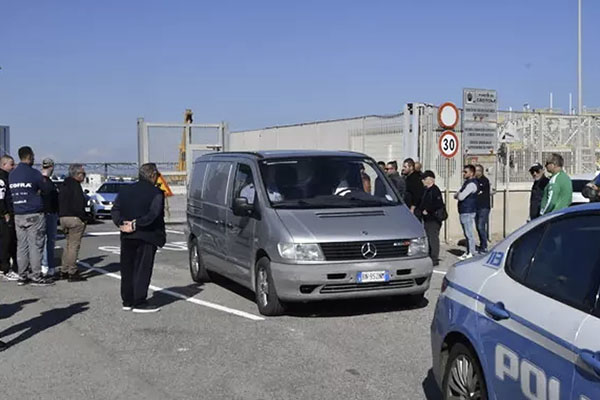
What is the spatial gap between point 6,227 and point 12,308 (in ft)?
8.89

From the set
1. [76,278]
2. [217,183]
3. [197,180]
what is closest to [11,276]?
[76,278]

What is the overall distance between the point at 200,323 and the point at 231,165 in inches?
106

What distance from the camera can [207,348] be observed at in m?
7.38

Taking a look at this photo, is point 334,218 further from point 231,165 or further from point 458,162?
point 458,162

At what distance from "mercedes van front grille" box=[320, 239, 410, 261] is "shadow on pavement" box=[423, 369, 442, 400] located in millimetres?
2251

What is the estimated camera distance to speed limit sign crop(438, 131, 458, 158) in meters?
16.2

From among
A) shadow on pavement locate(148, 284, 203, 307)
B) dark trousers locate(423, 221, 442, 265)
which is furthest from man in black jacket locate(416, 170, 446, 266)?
shadow on pavement locate(148, 284, 203, 307)

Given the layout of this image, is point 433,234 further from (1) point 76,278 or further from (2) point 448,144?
(1) point 76,278

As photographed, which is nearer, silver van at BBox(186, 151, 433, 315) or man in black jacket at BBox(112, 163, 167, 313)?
silver van at BBox(186, 151, 433, 315)

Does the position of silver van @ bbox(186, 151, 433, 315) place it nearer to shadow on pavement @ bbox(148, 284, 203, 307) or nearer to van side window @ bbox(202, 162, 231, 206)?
van side window @ bbox(202, 162, 231, 206)

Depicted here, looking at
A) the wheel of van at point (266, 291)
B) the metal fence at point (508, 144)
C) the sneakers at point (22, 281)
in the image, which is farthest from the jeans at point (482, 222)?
the sneakers at point (22, 281)

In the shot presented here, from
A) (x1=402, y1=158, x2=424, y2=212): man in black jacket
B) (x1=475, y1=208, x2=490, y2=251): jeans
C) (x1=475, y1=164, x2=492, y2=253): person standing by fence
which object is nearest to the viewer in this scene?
(x1=402, y1=158, x2=424, y2=212): man in black jacket

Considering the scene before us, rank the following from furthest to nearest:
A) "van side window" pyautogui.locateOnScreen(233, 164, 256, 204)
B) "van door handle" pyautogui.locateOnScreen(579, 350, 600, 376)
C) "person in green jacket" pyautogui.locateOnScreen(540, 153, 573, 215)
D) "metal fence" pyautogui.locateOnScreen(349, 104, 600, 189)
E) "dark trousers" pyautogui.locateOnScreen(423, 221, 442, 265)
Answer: "metal fence" pyautogui.locateOnScreen(349, 104, 600, 189)
"dark trousers" pyautogui.locateOnScreen(423, 221, 442, 265)
"person in green jacket" pyautogui.locateOnScreen(540, 153, 573, 215)
"van side window" pyautogui.locateOnScreen(233, 164, 256, 204)
"van door handle" pyautogui.locateOnScreen(579, 350, 600, 376)

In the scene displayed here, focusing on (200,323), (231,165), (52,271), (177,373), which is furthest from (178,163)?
(177,373)
